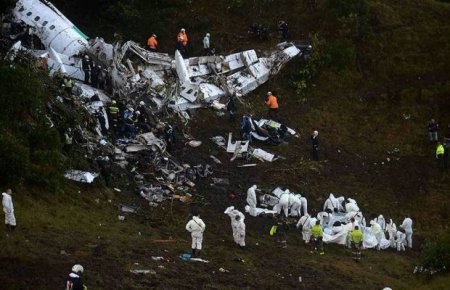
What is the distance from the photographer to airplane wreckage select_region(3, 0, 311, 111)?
3694 cm

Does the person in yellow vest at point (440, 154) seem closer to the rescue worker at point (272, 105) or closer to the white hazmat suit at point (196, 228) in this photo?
the rescue worker at point (272, 105)

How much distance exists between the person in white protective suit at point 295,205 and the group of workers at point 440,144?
25.7ft

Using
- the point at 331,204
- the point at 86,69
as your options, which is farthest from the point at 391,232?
the point at 86,69

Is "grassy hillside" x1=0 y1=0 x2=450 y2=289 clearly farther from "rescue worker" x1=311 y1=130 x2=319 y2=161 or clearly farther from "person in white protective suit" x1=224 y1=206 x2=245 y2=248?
"person in white protective suit" x1=224 y1=206 x2=245 y2=248

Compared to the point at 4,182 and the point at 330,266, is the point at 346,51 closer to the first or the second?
the point at 330,266

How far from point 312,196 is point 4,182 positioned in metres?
12.6

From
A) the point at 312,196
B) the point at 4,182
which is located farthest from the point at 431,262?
the point at 4,182

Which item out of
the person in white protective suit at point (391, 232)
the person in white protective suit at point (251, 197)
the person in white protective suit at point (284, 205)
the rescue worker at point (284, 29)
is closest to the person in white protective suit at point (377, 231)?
the person in white protective suit at point (391, 232)

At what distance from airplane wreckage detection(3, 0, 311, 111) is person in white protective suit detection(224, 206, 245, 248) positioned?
1036 cm

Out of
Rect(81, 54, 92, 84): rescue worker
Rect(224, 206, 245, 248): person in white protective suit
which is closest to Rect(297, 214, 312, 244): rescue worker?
Rect(224, 206, 245, 248): person in white protective suit

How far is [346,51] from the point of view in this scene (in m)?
42.1

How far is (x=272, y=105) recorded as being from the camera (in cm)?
3825

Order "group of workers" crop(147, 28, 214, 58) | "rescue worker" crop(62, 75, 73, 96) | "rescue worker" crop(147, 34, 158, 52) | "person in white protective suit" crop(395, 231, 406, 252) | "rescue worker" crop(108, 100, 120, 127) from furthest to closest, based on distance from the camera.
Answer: "group of workers" crop(147, 28, 214, 58) → "rescue worker" crop(147, 34, 158, 52) → "rescue worker" crop(108, 100, 120, 127) → "rescue worker" crop(62, 75, 73, 96) → "person in white protective suit" crop(395, 231, 406, 252)

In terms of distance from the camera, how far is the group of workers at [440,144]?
117ft
